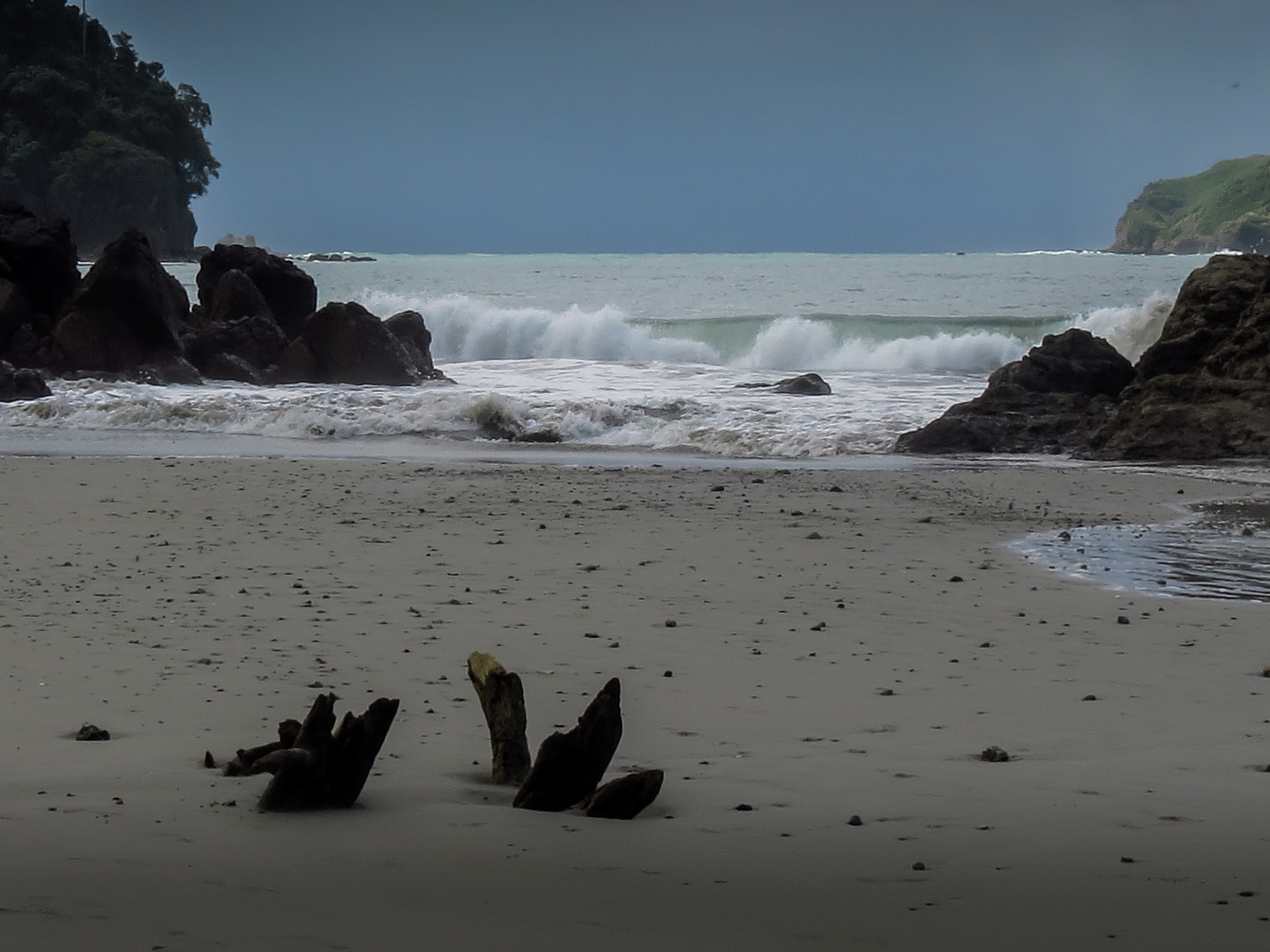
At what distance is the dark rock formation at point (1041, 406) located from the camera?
1449cm

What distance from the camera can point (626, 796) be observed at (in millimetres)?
3174

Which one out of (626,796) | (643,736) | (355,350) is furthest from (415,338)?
(626,796)

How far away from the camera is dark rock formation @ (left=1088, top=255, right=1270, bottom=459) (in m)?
13.5

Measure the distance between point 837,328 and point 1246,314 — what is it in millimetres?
21511

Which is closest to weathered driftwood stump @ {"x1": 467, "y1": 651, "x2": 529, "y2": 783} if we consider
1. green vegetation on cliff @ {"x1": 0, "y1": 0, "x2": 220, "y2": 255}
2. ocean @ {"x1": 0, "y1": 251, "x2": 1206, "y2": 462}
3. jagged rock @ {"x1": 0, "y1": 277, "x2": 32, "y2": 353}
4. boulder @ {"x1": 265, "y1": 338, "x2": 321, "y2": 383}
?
ocean @ {"x1": 0, "y1": 251, "x2": 1206, "y2": 462}

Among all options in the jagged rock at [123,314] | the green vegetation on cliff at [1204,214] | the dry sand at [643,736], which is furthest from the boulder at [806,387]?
the green vegetation on cliff at [1204,214]

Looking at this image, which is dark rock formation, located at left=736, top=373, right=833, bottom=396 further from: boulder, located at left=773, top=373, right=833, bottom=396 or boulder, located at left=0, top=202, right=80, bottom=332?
boulder, located at left=0, top=202, right=80, bottom=332

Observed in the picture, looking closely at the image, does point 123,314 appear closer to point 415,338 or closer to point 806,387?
point 415,338

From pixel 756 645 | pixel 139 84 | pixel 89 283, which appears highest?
pixel 139 84

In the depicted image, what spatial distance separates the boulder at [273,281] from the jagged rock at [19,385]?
228 inches

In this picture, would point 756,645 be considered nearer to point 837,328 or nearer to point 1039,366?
point 1039,366

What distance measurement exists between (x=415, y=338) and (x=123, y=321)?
4628mm

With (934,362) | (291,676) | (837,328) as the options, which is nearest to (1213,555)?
(291,676)

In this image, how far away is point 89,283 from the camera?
837 inches
